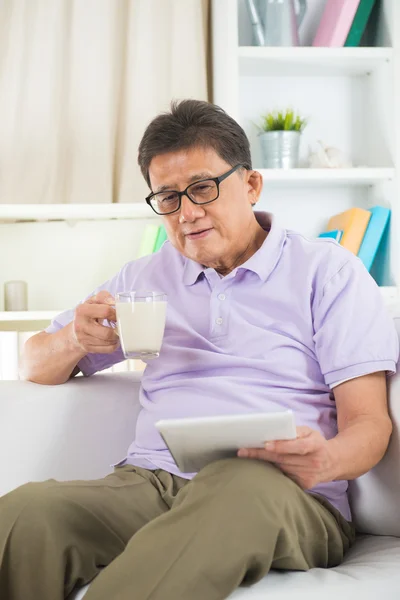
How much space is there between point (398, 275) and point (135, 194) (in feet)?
3.51

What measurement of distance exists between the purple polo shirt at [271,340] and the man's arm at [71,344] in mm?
140

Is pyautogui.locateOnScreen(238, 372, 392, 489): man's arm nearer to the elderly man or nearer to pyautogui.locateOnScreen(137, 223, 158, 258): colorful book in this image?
the elderly man

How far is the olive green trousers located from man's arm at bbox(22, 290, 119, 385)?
11.7 inches

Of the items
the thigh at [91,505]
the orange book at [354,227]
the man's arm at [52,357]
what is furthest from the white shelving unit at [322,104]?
the thigh at [91,505]

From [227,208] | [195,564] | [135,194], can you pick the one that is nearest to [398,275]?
[135,194]

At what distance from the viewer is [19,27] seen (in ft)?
10.6

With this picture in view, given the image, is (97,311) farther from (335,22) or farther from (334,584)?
(335,22)

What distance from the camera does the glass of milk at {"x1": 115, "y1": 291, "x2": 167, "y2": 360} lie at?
1.52 metres

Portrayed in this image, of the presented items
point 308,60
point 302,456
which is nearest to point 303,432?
point 302,456

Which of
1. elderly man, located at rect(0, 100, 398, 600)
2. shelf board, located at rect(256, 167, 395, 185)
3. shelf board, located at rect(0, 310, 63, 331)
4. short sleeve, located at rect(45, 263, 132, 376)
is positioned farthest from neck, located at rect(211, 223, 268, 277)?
shelf board, located at rect(0, 310, 63, 331)

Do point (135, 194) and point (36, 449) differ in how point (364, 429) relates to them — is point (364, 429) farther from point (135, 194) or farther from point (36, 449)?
point (135, 194)

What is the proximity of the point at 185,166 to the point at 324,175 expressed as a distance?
4.96 feet

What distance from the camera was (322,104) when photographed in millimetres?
3346

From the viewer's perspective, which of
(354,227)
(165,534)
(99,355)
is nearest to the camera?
(165,534)
